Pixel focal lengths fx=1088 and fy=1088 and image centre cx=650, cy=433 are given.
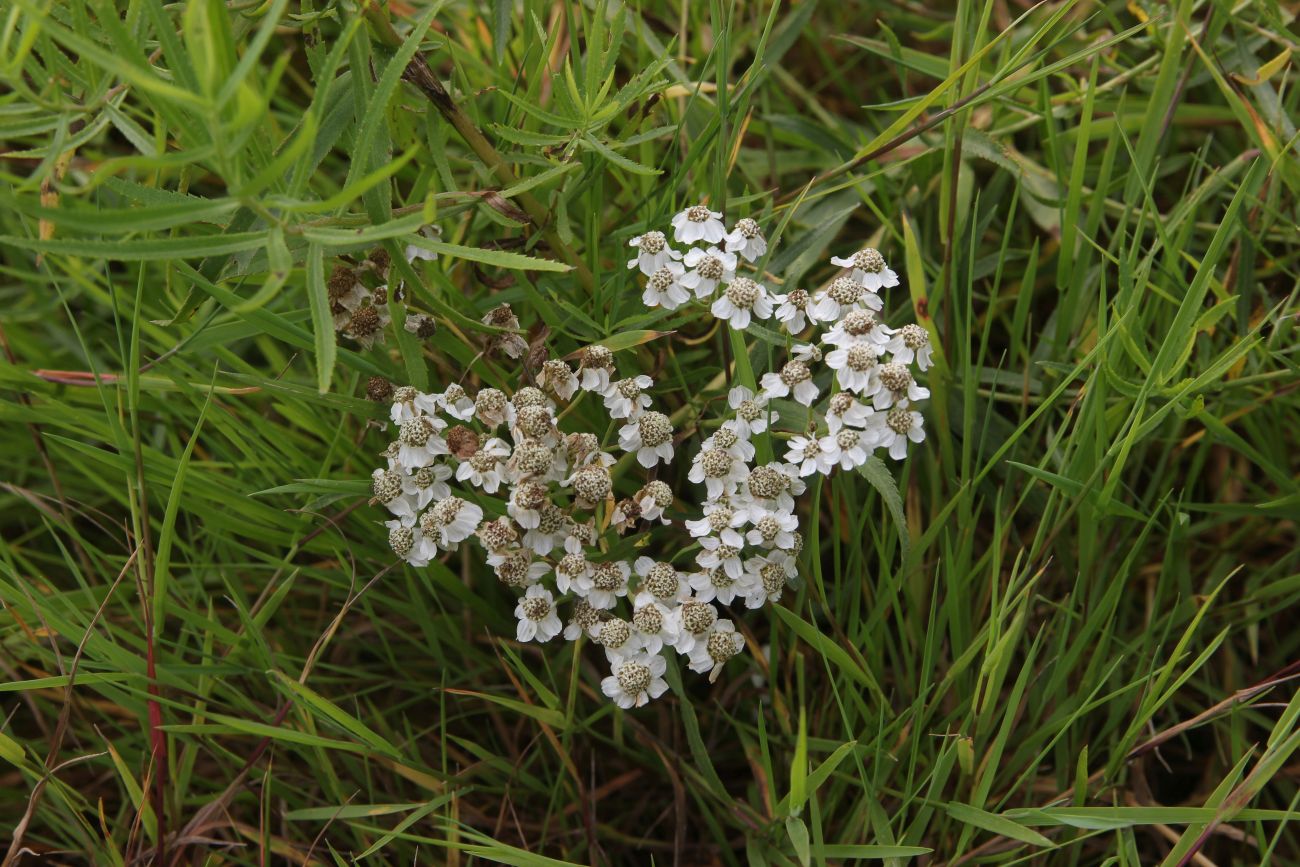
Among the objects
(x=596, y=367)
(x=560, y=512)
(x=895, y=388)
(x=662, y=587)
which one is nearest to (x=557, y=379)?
(x=596, y=367)

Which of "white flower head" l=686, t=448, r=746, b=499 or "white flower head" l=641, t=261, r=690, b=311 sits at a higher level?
"white flower head" l=641, t=261, r=690, b=311

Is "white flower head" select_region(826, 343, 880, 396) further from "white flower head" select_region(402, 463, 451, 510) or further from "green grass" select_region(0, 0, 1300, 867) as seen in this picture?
"white flower head" select_region(402, 463, 451, 510)

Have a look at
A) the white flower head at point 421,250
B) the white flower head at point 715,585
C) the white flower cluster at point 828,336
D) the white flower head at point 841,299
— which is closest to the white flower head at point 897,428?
the white flower cluster at point 828,336

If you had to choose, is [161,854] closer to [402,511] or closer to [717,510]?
[402,511]

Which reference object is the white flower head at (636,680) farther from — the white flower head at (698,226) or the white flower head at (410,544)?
the white flower head at (698,226)

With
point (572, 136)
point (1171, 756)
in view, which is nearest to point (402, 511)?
point (572, 136)

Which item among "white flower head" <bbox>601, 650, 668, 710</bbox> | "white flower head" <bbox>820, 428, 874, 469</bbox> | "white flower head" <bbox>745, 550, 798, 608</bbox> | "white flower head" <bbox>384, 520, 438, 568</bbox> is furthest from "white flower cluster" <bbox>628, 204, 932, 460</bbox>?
"white flower head" <bbox>384, 520, 438, 568</bbox>

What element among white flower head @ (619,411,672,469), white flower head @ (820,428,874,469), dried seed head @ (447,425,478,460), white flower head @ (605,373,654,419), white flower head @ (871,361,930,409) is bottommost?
dried seed head @ (447,425,478,460)
